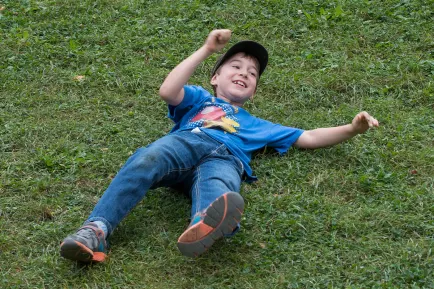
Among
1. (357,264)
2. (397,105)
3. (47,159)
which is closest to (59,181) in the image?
(47,159)

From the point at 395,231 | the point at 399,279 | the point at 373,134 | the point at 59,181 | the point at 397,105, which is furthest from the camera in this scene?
the point at 397,105

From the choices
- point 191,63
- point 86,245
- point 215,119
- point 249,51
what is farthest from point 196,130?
point 86,245

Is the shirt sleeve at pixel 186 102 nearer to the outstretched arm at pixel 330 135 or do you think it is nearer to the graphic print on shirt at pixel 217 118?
the graphic print on shirt at pixel 217 118

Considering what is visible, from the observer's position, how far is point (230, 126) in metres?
4.72

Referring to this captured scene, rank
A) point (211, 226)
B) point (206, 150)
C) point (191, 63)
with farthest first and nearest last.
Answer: point (191, 63) < point (206, 150) < point (211, 226)

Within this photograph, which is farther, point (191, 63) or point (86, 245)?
point (191, 63)

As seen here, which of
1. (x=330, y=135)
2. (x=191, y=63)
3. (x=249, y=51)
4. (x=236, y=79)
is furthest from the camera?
(x=249, y=51)

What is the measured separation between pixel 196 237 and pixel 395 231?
111 centimetres

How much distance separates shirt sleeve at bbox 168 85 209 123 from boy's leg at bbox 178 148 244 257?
23.4 inches

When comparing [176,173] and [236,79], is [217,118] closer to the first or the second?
[236,79]

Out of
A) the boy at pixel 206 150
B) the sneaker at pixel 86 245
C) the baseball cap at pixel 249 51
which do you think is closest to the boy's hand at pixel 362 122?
the boy at pixel 206 150

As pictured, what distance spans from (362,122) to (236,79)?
880mm

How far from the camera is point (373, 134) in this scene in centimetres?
512

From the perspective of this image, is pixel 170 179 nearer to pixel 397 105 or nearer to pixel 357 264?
pixel 357 264
